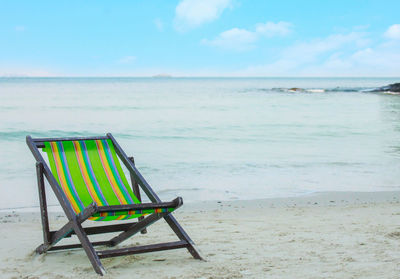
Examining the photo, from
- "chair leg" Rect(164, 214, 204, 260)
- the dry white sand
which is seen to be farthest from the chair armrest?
the dry white sand

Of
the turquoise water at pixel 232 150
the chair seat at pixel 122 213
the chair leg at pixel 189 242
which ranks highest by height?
the chair seat at pixel 122 213

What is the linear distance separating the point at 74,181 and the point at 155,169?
16.8ft

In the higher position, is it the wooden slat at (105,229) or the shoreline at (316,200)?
the wooden slat at (105,229)

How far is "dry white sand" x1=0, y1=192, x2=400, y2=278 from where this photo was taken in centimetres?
326

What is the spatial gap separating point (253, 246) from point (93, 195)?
1.23 metres

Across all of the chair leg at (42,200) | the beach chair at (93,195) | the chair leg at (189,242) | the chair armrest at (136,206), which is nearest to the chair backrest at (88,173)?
the beach chair at (93,195)

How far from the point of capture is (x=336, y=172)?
8.38 m

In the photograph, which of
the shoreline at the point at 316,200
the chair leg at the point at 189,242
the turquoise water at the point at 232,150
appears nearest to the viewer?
the chair leg at the point at 189,242

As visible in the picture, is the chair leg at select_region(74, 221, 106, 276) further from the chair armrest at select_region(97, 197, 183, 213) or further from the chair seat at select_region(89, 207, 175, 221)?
the chair armrest at select_region(97, 197, 183, 213)

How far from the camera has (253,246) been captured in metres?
3.89

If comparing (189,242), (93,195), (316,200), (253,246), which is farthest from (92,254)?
(316,200)

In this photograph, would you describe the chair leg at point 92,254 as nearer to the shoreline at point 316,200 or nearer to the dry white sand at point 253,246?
the dry white sand at point 253,246

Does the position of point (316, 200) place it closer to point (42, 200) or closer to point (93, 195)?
point (93, 195)

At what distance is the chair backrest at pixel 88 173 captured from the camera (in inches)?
142
